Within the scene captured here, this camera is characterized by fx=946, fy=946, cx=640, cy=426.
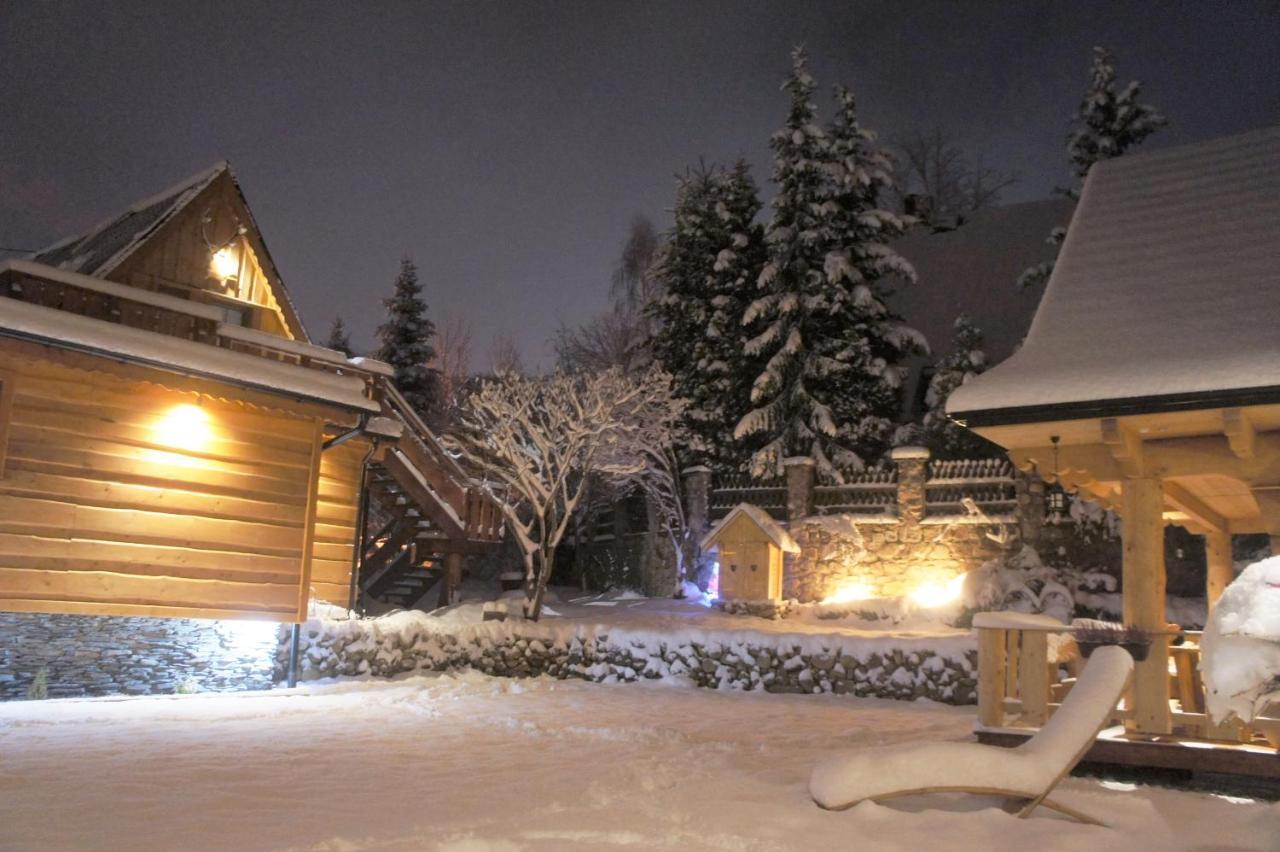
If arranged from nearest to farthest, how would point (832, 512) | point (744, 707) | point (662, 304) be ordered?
point (744, 707)
point (832, 512)
point (662, 304)

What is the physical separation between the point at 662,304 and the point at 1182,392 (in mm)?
22120

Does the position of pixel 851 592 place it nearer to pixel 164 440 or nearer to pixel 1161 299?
pixel 1161 299

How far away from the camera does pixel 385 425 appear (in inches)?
668

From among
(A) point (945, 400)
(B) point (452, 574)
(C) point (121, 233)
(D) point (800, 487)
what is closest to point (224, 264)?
(C) point (121, 233)

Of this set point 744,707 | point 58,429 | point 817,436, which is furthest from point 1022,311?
point 58,429

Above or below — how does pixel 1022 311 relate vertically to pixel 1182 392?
above

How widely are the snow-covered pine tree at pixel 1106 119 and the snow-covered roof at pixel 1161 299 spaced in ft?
52.4

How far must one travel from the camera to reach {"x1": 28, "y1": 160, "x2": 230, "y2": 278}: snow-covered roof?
632 inches

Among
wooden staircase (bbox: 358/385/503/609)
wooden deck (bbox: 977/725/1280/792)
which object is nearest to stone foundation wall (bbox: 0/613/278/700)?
wooden staircase (bbox: 358/385/503/609)

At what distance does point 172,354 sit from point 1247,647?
474 inches

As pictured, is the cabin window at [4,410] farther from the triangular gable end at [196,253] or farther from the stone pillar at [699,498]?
the stone pillar at [699,498]

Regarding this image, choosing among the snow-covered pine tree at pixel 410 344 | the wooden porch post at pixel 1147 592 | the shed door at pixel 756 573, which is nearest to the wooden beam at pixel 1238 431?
the wooden porch post at pixel 1147 592

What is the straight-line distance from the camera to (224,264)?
59.4 ft

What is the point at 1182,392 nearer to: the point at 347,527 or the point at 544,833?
the point at 544,833
